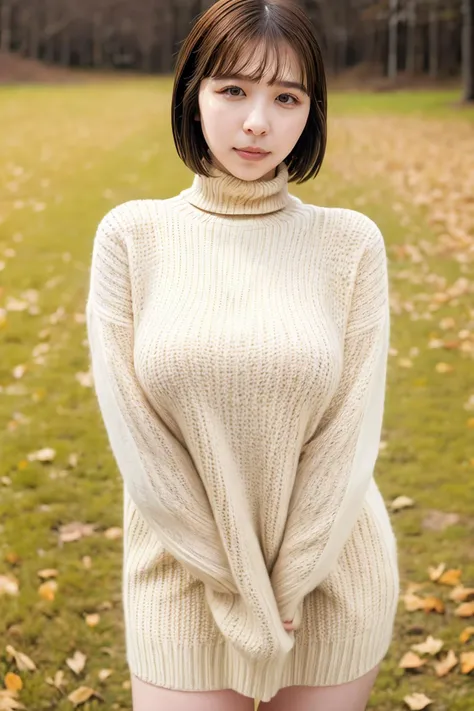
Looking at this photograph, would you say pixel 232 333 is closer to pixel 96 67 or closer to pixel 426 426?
pixel 426 426

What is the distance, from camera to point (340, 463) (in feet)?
5.77

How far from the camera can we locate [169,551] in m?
1.76

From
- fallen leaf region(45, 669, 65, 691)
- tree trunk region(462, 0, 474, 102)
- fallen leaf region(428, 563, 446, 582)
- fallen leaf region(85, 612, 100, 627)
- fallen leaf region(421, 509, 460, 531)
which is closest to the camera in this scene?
fallen leaf region(45, 669, 65, 691)

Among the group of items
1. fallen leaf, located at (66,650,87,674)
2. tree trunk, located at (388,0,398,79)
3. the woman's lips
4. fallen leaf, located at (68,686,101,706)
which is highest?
the woman's lips

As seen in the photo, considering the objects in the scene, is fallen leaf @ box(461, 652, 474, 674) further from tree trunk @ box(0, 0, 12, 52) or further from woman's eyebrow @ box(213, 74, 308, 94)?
tree trunk @ box(0, 0, 12, 52)

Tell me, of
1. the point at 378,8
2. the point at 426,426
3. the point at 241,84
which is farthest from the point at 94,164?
the point at 378,8

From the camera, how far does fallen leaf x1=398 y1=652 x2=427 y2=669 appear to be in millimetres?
3336

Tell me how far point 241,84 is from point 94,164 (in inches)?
453

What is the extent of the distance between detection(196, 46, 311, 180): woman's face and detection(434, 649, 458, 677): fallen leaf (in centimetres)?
214

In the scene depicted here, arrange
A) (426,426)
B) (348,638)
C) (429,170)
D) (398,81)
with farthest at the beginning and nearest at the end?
1. (398,81)
2. (429,170)
3. (426,426)
4. (348,638)

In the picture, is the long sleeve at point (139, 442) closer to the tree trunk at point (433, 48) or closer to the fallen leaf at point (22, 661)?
the fallen leaf at point (22, 661)

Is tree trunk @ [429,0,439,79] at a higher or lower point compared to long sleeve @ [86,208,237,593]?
lower

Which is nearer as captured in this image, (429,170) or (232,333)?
(232,333)

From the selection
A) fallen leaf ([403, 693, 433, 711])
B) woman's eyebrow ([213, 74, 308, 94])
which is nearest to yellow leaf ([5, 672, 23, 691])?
fallen leaf ([403, 693, 433, 711])
